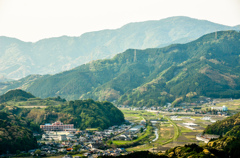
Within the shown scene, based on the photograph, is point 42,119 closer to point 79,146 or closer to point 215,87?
point 79,146

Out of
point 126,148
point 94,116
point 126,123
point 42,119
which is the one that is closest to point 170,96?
point 126,123

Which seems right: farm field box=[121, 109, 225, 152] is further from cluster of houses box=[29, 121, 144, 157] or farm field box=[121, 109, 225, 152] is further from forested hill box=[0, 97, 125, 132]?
forested hill box=[0, 97, 125, 132]

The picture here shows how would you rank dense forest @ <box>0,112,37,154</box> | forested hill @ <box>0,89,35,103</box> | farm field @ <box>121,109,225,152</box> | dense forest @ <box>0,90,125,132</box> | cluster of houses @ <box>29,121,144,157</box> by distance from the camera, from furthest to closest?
forested hill @ <box>0,89,35,103</box>
dense forest @ <box>0,90,125,132</box>
farm field @ <box>121,109,225,152</box>
cluster of houses @ <box>29,121,144,157</box>
dense forest @ <box>0,112,37,154</box>

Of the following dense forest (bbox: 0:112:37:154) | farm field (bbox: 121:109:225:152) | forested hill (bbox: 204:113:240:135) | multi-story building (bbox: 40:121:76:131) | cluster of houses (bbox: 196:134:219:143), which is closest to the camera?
dense forest (bbox: 0:112:37:154)

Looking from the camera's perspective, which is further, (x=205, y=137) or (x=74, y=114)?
(x=74, y=114)

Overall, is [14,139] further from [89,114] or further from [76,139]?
[89,114]

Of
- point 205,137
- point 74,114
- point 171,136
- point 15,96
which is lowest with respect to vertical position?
point 171,136

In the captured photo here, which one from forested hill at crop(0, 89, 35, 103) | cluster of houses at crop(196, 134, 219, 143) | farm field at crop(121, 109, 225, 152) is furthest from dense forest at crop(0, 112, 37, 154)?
forested hill at crop(0, 89, 35, 103)

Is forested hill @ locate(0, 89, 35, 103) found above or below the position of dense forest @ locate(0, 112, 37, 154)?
above

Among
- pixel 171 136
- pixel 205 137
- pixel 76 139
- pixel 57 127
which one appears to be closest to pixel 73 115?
pixel 57 127

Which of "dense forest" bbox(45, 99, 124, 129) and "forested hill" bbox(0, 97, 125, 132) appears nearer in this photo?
"forested hill" bbox(0, 97, 125, 132)

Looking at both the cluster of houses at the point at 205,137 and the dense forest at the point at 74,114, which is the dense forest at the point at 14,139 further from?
the cluster of houses at the point at 205,137
